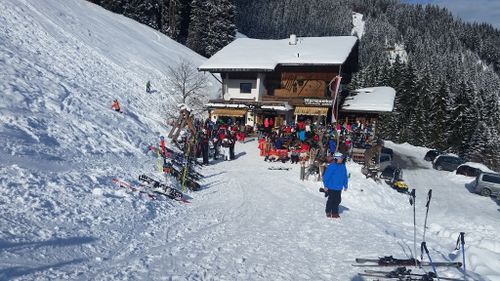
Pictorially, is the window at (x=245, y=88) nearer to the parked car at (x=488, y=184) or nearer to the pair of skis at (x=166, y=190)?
the parked car at (x=488, y=184)

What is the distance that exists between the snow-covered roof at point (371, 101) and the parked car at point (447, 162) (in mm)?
6007

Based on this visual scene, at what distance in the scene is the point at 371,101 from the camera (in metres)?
31.8

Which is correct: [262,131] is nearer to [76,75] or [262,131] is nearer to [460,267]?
[76,75]

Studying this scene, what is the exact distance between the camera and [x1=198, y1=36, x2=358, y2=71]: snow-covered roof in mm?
29938

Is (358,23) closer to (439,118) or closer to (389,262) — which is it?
(439,118)

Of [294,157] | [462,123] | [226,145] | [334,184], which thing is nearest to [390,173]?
[294,157]

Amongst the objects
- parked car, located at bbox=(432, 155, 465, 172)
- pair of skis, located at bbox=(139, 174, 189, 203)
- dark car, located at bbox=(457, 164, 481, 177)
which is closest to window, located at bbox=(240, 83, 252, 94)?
parked car, located at bbox=(432, 155, 465, 172)

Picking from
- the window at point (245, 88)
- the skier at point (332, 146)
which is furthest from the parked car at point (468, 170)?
the window at point (245, 88)

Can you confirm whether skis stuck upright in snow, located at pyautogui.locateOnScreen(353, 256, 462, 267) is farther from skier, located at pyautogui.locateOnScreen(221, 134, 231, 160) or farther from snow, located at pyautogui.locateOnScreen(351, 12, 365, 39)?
snow, located at pyautogui.locateOnScreen(351, 12, 365, 39)

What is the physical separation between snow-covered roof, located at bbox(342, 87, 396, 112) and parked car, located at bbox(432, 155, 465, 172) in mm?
6007

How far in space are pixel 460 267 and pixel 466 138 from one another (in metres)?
42.4

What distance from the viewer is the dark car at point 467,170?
26420 millimetres

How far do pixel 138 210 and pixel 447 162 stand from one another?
2870 centimetres

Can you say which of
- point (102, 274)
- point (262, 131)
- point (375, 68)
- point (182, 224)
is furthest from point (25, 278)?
point (375, 68)
